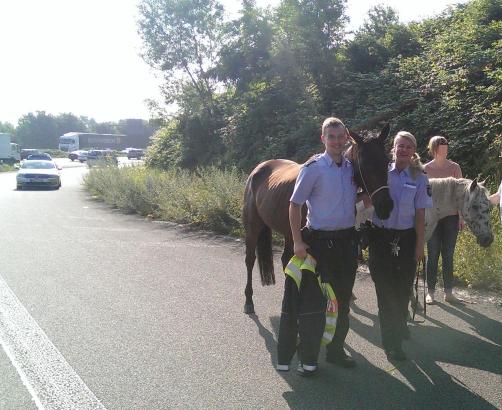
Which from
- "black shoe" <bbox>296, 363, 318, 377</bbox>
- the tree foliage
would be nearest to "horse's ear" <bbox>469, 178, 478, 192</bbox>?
"black shoe" <bbox>296, 363, 318, 377</bbox>

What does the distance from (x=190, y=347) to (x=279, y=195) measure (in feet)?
5.91

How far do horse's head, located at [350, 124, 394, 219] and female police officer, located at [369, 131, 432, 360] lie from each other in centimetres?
42

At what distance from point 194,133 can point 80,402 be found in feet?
58.5

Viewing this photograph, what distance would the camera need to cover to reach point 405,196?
396 cm

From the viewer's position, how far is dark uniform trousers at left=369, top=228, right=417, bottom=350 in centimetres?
400

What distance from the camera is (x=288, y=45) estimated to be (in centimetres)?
1542

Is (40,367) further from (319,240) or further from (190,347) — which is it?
(319,240)

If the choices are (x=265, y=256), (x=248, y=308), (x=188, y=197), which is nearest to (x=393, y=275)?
(x=248, y=308)

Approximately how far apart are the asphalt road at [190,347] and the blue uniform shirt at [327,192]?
4.12 feet

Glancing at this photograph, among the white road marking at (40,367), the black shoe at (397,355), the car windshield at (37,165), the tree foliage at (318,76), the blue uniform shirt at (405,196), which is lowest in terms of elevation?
the white road marking at (40,367)

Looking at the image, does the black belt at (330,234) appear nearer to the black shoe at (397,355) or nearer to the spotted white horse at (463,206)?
the black shoe at (397,355)

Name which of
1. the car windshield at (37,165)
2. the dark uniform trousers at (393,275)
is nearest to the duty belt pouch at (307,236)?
the dark uniform trousers at (393,275)

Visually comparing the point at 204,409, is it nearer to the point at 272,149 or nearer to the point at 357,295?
the point at 357,295

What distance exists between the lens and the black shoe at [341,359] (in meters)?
3.86
